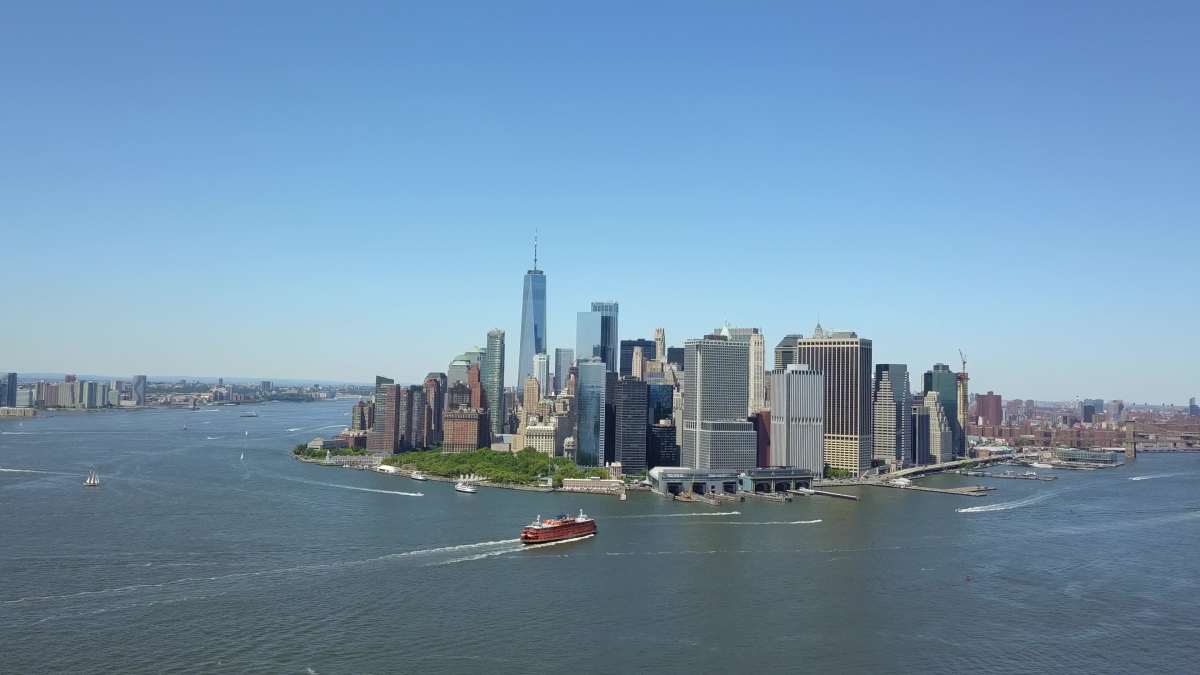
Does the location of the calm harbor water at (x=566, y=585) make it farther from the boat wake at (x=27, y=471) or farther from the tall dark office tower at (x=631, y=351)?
the tall dark office tower at (x=631, y=351)

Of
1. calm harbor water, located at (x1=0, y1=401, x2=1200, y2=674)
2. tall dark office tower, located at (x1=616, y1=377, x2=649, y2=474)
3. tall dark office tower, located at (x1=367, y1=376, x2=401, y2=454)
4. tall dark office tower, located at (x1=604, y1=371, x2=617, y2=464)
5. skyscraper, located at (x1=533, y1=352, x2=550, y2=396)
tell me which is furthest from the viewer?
skyscraper, located at (x1=533, y1=352, x2=550, y2=396)

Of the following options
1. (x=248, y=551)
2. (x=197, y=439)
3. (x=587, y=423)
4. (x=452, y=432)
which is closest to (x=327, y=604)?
(x=248, y=551)

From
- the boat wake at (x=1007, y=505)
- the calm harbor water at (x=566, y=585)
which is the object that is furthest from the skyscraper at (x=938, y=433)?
the calm harbor water at (x=566, y=585)

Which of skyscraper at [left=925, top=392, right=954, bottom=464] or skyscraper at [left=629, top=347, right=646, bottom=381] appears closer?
skyscraper at [left=925, top=392, right=954, bottom=464]

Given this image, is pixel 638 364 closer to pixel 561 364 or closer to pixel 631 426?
pixel 561 364

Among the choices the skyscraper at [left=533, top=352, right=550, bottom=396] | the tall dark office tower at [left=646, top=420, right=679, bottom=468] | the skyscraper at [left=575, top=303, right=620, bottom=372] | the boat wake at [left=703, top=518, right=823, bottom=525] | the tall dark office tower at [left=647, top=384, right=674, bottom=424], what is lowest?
the boat wake at [left=703, top=518, right=823, bottom=525]

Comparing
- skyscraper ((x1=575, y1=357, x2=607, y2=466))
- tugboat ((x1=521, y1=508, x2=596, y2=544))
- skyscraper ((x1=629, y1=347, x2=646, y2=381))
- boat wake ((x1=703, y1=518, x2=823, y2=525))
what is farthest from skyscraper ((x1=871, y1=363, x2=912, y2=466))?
tugboat ((x1=521, y1=508, x2=596, y2=544))

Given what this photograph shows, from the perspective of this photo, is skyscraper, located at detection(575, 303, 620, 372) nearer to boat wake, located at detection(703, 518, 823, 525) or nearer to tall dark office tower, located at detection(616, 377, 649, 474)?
tall dark office tower, located at detection(616, 377, 649, 474)
